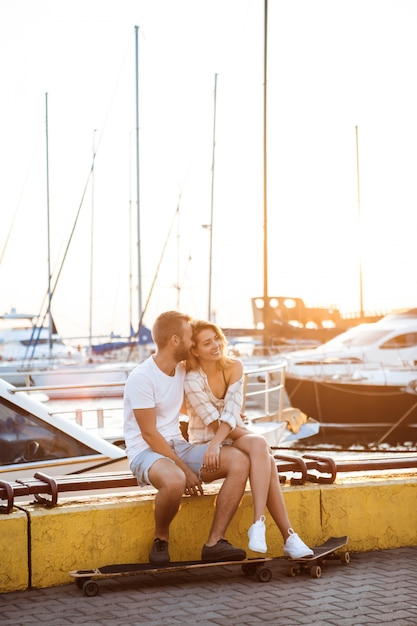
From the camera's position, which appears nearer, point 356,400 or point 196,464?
point 196,464

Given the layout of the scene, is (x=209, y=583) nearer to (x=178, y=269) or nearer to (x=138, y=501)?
(x=138, y=501)

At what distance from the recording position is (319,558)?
599 centimetres

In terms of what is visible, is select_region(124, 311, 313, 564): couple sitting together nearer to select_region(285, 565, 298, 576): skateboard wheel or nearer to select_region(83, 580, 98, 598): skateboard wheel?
select_region(285, 565, 298, 576): skateboard wheel

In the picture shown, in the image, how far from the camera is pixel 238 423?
20.1 feet

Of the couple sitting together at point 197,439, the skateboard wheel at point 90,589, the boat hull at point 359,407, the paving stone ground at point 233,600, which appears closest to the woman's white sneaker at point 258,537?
the couple sitting together at point 197,439

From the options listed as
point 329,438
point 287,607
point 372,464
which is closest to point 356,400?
point 329,438

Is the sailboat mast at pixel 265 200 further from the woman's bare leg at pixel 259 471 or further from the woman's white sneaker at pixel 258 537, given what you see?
the woman's white sneaker at pixel 258 537

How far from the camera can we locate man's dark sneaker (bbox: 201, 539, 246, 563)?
5750mm

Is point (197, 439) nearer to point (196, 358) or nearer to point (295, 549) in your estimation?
point (196, 358)

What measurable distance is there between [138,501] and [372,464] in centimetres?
189

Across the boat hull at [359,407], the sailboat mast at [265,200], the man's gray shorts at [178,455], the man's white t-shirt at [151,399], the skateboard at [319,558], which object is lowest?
the boat hull at [359,407]

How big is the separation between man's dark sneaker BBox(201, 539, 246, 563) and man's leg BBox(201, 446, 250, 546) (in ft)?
0.14

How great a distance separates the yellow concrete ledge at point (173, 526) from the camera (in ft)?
18.9

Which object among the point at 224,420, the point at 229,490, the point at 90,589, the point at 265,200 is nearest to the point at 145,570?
the point at 90,589
